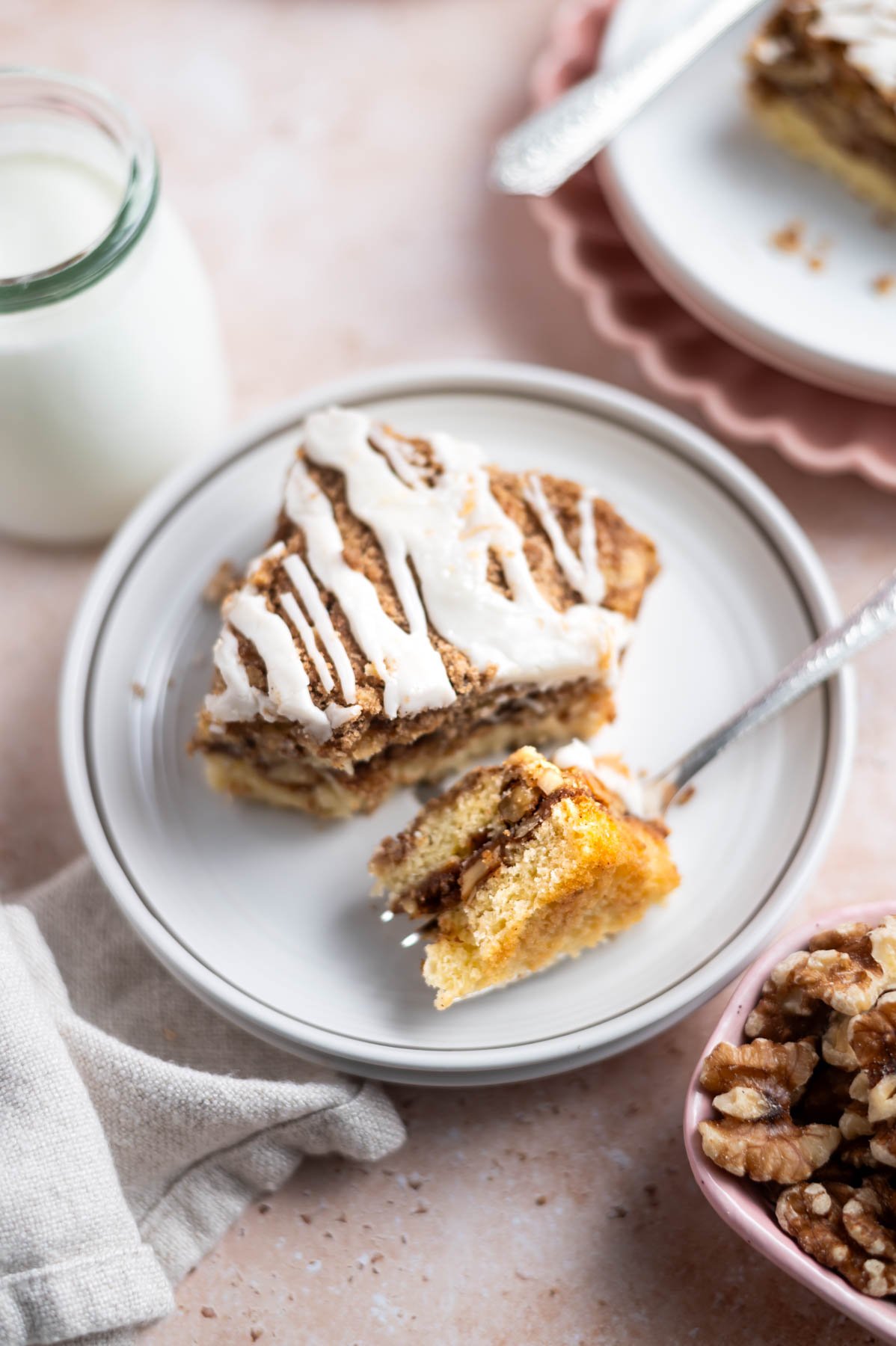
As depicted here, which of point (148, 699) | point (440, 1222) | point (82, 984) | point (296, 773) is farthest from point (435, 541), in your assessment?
point (440, 1222)

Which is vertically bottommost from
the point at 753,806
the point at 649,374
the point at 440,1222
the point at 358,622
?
the point at 440,1222

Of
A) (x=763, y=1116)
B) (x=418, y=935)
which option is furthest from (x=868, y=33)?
(x=763, y=1116)

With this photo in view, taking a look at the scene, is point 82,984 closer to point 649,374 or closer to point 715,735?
point 715,735

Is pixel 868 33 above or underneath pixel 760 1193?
above

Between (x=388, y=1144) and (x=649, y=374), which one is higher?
(x=649, y=374)

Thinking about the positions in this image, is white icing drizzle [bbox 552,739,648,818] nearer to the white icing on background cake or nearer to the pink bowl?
the white icing on background cake

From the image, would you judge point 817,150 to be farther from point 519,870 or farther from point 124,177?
point 519,870
